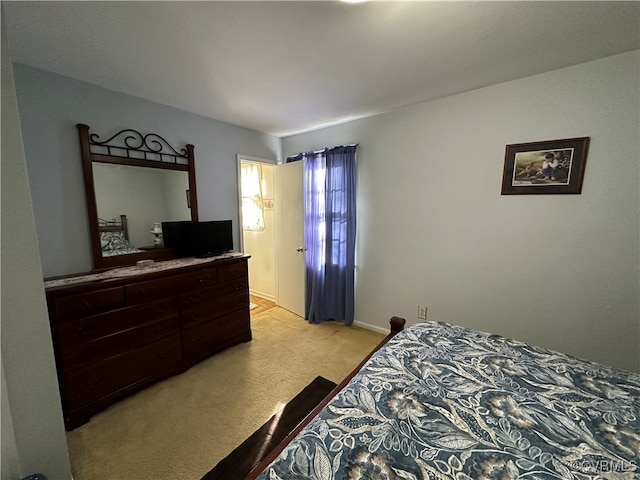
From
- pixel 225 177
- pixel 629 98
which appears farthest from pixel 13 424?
pixel 629 98

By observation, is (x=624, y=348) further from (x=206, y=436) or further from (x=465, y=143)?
(x=206, y=436)

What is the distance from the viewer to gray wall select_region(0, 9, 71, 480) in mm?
995

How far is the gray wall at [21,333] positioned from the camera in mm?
995

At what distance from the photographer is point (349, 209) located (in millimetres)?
2910

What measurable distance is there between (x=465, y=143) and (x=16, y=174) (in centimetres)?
294

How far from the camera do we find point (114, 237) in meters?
2.16

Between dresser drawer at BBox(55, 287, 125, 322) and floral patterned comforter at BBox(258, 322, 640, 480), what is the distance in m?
1.72

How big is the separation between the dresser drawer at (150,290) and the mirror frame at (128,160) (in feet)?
1.63

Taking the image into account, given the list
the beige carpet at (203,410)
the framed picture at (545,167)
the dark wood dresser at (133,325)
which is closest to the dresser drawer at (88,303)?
the dark wood dresser at (133,325)

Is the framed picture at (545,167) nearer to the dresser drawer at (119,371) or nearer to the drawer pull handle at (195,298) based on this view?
the drawer pull handle at (195,298)

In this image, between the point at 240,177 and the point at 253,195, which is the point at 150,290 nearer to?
the point at 240,177

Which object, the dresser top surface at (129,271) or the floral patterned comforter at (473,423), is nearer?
the floral patterned comforter at (473,423)

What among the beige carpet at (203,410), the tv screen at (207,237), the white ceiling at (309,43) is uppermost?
the white ceiling at (309,43)

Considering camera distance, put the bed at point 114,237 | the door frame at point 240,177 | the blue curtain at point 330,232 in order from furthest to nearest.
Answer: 1. the door frame at point 240,177
2. the blue curtain at point 330,232
3. the bed at point 114,237
